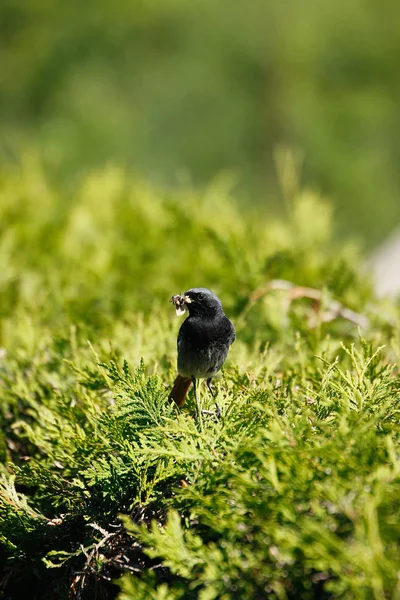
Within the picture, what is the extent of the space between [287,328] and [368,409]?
894 millimetres

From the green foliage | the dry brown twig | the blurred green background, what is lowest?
the green foliage

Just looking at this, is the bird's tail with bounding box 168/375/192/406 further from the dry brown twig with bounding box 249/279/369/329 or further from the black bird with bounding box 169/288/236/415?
the dry brown twig with bounding box 249/279/369/329

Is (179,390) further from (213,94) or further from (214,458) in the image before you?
(213,94)

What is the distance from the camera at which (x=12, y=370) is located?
6.73 feet

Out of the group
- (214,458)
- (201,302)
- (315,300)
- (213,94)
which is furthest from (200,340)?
(213,94)

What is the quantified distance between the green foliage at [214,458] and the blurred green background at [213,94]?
5.74 m

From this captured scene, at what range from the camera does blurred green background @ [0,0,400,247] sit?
817 centimetres

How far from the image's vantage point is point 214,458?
1.27 meters

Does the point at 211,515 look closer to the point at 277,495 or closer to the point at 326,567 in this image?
the point at 277,495

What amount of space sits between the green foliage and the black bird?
60mm

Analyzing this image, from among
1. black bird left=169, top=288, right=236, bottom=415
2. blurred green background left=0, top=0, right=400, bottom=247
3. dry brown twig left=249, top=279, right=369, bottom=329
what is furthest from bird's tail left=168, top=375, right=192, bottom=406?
blurred green background left=0, top=0, right=400, bottom=247

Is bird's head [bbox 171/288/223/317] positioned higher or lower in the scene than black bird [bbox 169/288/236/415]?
higher

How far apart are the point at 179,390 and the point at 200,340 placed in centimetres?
13

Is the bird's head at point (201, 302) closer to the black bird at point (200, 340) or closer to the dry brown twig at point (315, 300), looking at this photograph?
the black bird at point (200, 340)
